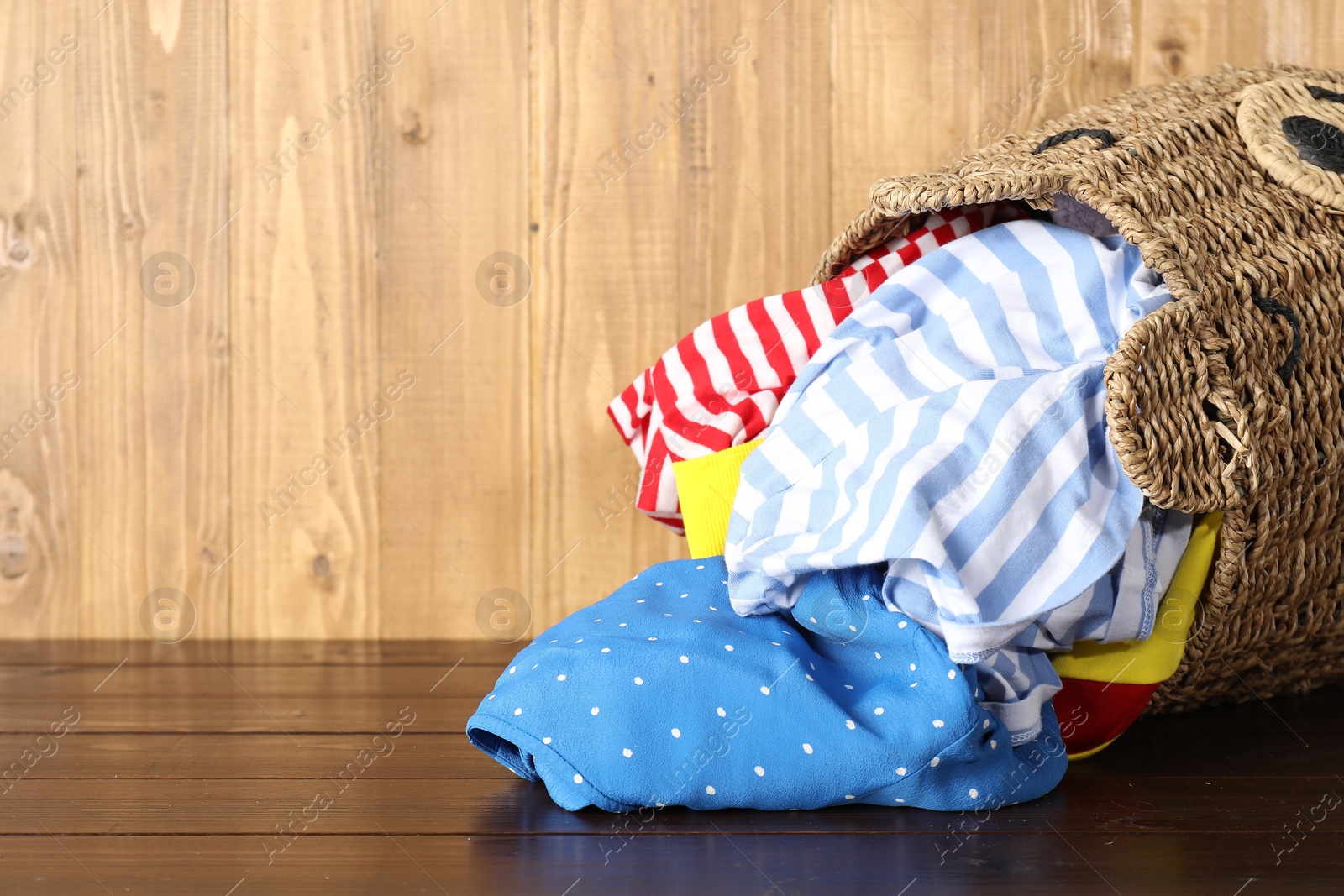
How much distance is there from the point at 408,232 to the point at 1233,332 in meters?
0.87

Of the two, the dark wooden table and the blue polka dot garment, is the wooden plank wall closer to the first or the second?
the dark wooden table

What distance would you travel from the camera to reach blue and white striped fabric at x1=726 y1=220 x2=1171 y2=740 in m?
0.67

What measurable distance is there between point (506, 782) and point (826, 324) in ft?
1.45

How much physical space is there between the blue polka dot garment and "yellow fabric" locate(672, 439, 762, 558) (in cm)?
13

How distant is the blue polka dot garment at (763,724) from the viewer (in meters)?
0.66

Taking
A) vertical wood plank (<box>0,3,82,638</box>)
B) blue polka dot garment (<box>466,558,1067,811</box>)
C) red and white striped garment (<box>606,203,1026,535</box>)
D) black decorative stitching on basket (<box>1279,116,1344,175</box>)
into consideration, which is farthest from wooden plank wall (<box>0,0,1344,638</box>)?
blue polka dot garment (<box>466,558,1067,811</box>)

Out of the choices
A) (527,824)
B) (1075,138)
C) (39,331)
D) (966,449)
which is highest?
(1075,138)

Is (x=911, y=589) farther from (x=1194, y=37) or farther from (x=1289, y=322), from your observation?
(x=1194, y=37)

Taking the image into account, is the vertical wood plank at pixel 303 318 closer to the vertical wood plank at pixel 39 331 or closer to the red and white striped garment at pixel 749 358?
the vertical wood plank at pixel 39 331

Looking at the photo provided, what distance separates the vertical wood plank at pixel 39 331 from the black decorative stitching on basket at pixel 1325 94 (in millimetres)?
1270

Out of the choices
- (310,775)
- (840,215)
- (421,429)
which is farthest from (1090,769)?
(421,429)

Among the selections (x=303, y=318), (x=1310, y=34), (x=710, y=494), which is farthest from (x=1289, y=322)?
(x=303, y=318)

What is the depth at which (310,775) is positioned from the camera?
0.76m

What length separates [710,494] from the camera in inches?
33.2
